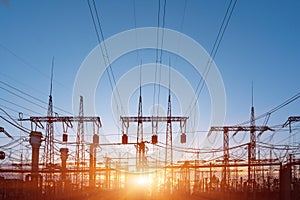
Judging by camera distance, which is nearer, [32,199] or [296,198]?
[296,198]

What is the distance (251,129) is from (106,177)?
3242cm

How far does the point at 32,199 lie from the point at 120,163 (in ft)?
126

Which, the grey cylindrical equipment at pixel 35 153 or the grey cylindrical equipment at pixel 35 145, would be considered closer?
the grey cylindrical equipment at pixel 35 153

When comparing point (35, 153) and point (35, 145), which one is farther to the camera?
point (35, 153)

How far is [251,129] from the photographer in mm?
52125

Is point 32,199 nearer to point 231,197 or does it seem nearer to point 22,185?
point 22,185

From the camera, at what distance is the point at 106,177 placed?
254 ft

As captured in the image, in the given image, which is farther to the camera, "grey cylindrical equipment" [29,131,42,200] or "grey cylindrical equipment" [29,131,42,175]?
"grey cylindrical equipment" [29,131,42,175]

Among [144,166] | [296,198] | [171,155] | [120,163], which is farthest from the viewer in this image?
[120,163]

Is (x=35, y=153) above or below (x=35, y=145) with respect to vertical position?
below

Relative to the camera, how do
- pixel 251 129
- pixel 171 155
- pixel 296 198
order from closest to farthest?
pixel 296 198, pixel 171 155, pixel 251 129

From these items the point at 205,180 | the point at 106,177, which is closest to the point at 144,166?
the point at 205,180

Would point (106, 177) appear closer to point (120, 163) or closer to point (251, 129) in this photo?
point (120, 163)

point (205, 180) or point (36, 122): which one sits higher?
point (36, 122)
